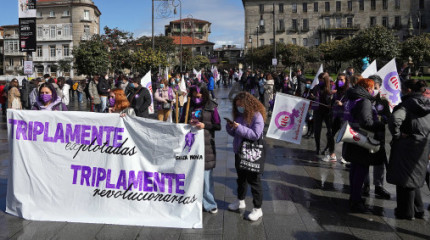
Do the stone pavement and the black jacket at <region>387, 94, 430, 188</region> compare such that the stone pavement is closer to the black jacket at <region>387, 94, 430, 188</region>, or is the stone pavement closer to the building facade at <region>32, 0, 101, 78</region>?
the black jacket at <region>387, 94, 430, 188</region>

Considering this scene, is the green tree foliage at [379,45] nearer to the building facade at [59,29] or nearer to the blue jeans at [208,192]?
the blue jeans at [208,192]

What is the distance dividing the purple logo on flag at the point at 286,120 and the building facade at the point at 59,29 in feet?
246

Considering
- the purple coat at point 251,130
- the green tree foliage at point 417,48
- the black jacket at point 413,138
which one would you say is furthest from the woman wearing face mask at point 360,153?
the green tree foliage at point 417,48

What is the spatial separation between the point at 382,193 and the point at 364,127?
1207 millimetres

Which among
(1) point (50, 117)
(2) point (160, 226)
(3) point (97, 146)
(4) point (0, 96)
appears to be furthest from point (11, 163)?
(4) point (0, 96)

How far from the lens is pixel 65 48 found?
3073 inches

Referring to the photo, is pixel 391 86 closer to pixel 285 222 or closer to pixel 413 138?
pixel 413 138

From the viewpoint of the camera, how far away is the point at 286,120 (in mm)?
7363

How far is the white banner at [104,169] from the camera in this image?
179 inches

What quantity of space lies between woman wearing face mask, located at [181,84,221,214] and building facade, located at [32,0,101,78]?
76.9 meters

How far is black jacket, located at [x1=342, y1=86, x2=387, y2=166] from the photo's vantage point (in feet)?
16.5

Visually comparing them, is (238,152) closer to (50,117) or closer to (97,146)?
(97,146)

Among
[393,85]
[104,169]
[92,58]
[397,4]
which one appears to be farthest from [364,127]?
[397,4]

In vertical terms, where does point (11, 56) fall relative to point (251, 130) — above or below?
above
